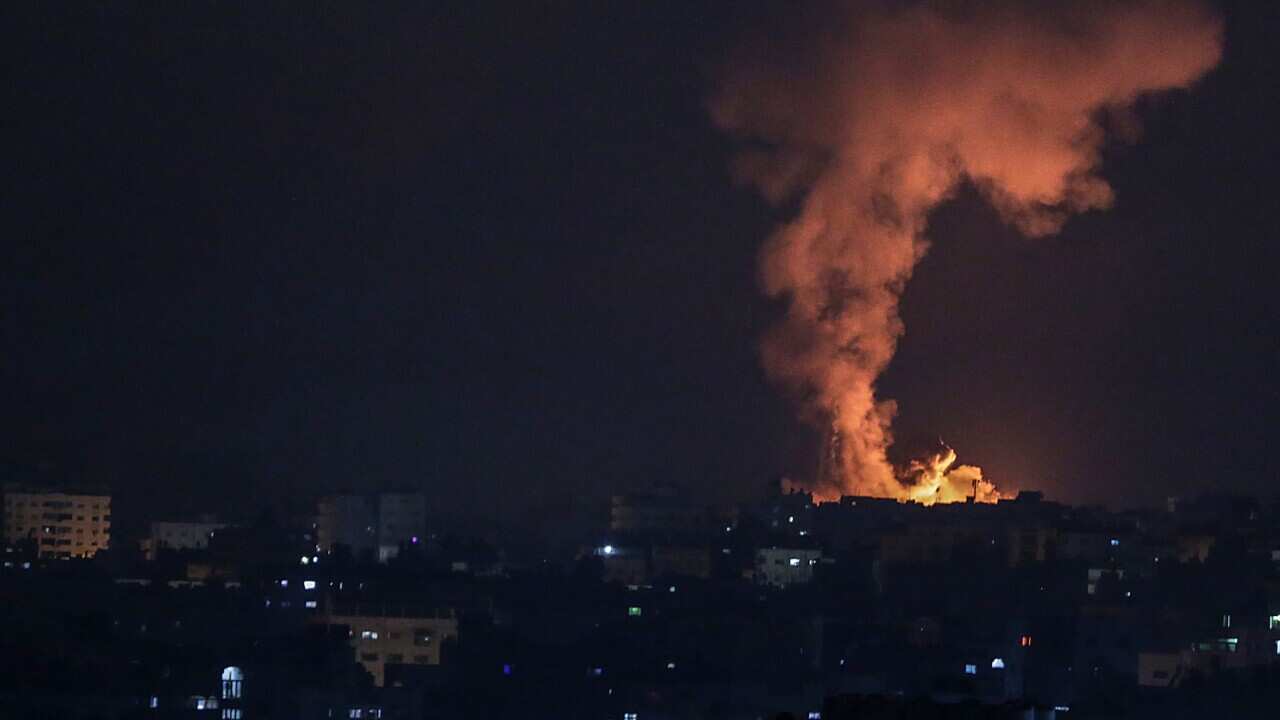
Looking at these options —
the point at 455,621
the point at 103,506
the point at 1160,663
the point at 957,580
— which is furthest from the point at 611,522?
the point at 1160,663

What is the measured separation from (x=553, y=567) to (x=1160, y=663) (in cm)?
2518

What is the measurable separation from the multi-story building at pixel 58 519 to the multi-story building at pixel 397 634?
99.9 feet

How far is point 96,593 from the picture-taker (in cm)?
7688

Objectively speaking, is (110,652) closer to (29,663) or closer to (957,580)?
(29,663)

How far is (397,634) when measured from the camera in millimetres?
69875

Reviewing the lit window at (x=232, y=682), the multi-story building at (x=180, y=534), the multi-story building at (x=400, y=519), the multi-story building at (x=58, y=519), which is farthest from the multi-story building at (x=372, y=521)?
the lit window at (x=232, y=682)

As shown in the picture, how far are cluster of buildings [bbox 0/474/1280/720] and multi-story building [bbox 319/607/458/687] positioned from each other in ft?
0.21

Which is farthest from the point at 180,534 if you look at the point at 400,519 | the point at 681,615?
the point at 681,615

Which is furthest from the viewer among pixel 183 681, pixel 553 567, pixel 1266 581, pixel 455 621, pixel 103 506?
pixel 103 506

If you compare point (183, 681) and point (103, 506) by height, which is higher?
point (103, 506)

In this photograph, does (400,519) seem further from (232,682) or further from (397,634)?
(232,682)

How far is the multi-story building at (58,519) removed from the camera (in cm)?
10088

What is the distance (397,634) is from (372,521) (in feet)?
103

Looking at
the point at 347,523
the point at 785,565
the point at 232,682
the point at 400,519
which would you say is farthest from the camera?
the point at 400,519
